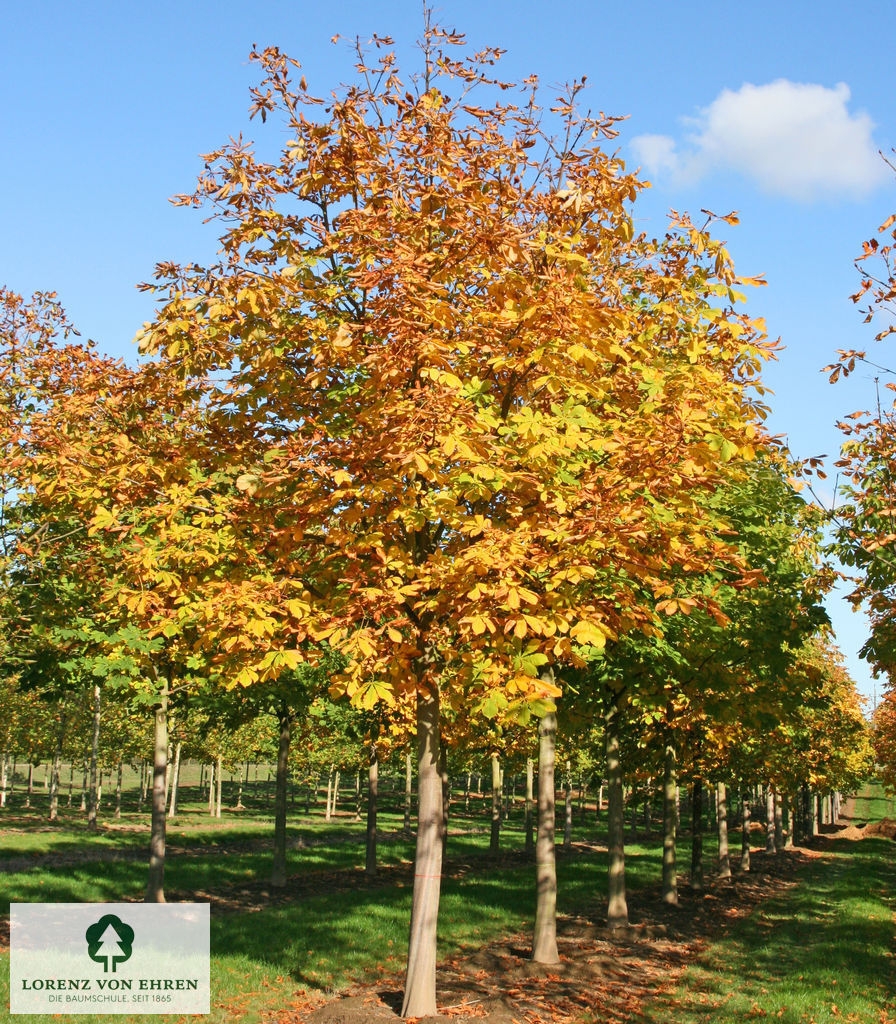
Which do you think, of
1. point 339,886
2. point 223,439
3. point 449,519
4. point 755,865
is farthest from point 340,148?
point 755,865

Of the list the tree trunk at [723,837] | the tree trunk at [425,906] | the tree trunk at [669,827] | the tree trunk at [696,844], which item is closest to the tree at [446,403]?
the tree trunk at [425,906]

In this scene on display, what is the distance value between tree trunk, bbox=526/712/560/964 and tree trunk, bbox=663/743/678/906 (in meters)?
5.68

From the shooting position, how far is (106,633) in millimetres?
13258

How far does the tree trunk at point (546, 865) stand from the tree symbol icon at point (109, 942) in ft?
18.7

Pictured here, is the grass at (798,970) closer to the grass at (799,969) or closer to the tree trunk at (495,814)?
the grass at (799,969)

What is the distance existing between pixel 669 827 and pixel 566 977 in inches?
292

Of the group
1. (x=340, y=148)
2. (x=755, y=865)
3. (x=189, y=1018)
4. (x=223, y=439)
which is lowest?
→ (x=755, y=865)

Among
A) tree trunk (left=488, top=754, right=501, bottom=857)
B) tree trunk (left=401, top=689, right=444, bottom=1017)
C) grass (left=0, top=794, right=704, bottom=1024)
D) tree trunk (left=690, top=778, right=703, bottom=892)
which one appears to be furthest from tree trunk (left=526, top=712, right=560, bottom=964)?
tree trunk (left=488, top=754, right=501, bottom=857)

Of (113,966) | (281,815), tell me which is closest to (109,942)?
(113,966)

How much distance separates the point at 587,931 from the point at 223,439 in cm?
1182

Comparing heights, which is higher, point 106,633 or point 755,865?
point 106,633

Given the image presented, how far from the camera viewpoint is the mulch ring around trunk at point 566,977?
8.84 metres

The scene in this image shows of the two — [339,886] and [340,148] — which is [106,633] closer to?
[340,148]

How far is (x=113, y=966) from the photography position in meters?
10.5
